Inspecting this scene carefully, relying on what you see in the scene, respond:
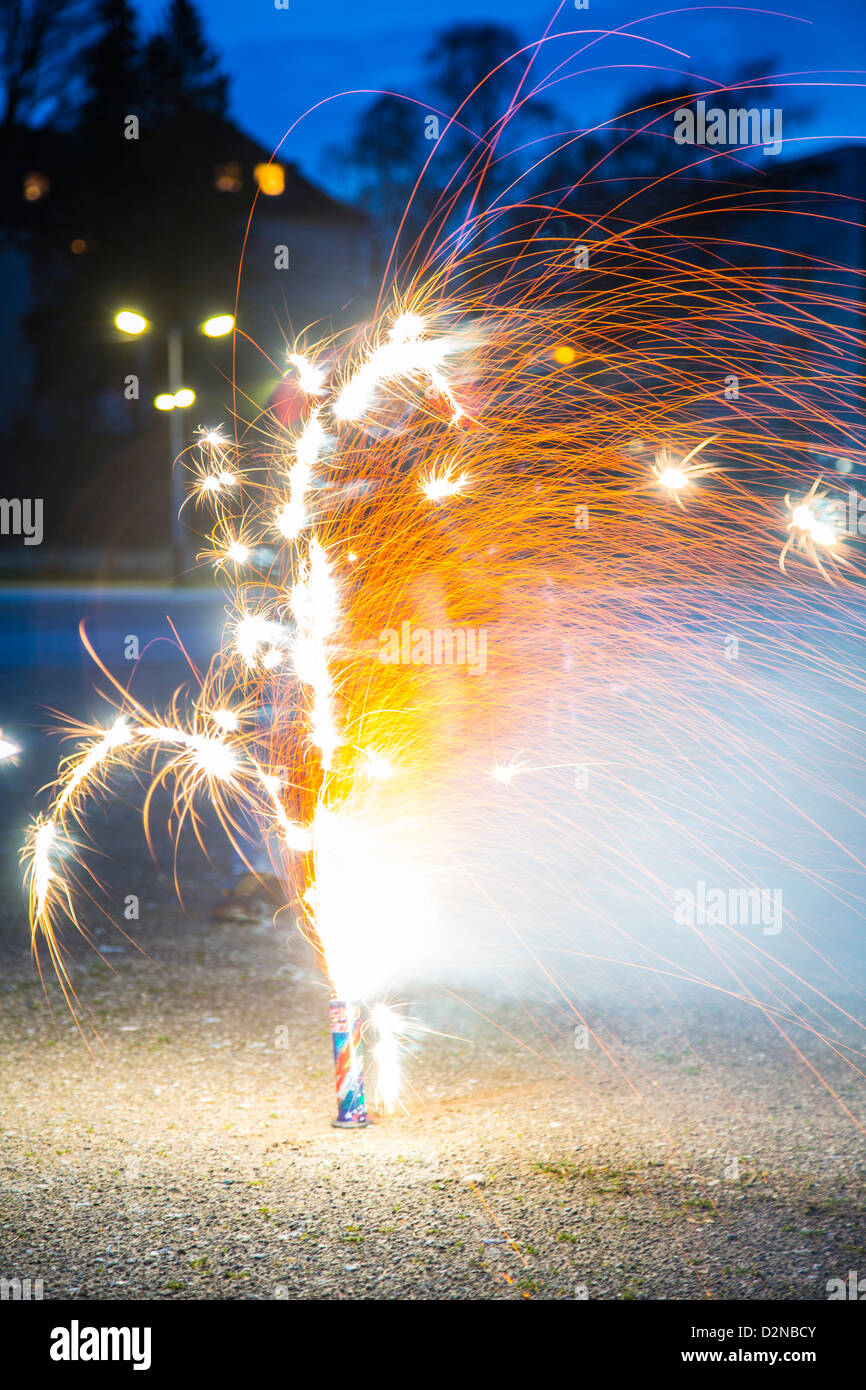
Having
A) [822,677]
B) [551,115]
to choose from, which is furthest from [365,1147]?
[551,115]

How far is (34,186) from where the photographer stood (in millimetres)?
38094

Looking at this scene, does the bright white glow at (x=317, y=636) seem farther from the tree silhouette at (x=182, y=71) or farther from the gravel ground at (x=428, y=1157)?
the tree silhouette at (x=182, y=71)

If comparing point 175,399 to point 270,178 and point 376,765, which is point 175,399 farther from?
point 270,178

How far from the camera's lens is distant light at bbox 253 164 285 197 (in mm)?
37219

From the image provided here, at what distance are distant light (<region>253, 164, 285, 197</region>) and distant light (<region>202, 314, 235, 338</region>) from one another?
88.2 ft

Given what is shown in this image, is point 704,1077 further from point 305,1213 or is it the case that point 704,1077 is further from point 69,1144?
point 69,1144

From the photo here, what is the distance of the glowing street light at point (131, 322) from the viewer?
388 inches

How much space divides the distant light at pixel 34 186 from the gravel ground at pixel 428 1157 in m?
37.9

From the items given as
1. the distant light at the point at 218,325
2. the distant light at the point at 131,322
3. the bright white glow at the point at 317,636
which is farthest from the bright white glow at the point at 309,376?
the distant light at the point at 131,322

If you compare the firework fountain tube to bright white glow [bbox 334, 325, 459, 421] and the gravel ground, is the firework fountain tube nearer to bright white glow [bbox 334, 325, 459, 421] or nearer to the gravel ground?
the gravel ground

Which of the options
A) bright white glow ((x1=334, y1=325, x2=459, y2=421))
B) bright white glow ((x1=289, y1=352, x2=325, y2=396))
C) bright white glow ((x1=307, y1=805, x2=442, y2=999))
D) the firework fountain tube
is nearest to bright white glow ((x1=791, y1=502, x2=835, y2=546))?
bright white glow ((x1=334, y1=325, x2=459, y2=421))

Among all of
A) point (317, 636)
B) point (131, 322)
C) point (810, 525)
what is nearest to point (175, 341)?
point (131, 322)

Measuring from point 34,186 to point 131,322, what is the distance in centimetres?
3278

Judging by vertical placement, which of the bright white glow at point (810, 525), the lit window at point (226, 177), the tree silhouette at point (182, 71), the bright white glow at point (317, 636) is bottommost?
the bright white glow at point (317, 636)
